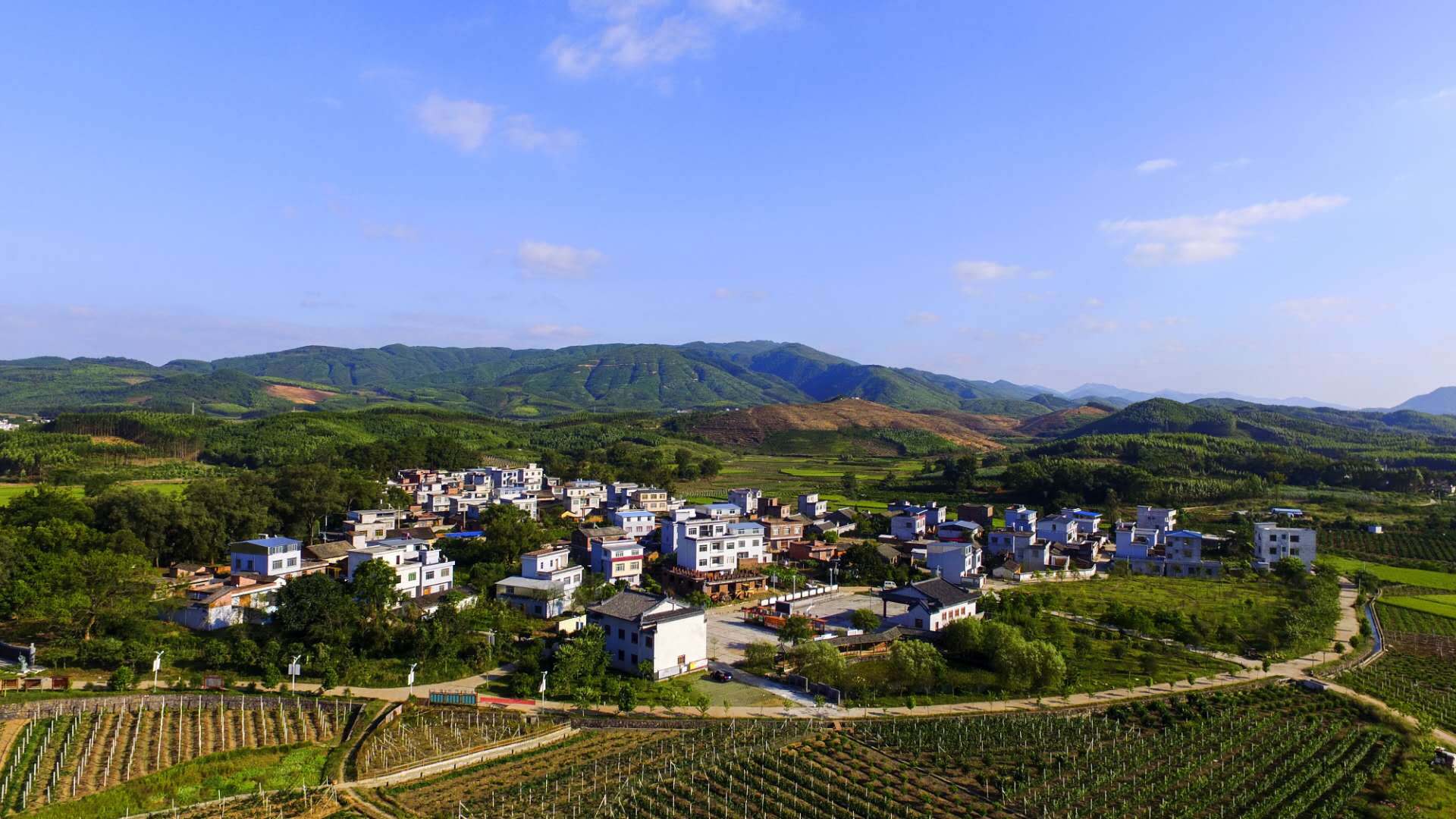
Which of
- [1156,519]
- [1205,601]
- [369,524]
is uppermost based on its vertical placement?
[1156,519]

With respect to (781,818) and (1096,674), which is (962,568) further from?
(781,818)

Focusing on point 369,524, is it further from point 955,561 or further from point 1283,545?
point 1283,545

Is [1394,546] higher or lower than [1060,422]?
lower

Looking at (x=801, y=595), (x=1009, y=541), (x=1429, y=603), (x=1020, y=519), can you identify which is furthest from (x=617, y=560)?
(x=1429, y=603)

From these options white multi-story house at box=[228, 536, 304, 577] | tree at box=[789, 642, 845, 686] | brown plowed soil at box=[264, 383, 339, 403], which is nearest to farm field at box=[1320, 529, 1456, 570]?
tree at box=[789, 642, 845, 686]

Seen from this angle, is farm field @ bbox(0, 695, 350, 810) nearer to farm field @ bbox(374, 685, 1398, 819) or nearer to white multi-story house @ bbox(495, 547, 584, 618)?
farm field @ bbox(374, 685, 1398, 819)

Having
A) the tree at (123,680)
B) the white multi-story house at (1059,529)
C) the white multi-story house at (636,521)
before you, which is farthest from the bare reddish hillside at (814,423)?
the tree at (123,680)
